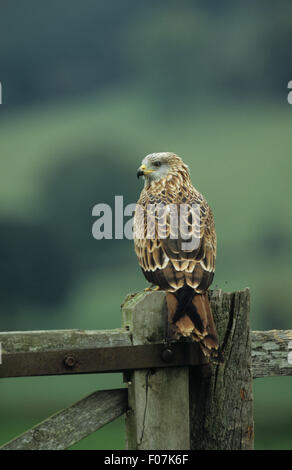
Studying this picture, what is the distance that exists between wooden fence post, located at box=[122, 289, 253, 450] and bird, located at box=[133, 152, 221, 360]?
8 centimetres

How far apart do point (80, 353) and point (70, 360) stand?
51 millimetres

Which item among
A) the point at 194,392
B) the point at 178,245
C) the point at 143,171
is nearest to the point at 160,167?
the point at 143,171

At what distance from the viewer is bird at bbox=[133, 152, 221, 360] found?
9.20 feet

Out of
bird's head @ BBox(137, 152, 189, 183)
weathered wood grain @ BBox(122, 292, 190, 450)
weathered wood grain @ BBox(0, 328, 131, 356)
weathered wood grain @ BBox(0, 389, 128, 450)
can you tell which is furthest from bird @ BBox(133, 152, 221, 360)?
weathered wood grain @ BBox(0, 389, 128, 450)

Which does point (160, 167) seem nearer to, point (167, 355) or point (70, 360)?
point (167, 355)

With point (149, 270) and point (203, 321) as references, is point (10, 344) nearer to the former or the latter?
point (203, 321)

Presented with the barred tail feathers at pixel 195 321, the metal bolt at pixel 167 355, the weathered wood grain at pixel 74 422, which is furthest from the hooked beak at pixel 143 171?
the weathered wood grain at pixel 74 422

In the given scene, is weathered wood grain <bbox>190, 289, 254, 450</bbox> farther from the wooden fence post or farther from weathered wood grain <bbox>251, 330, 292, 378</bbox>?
weathered wood grain <bbox>251, 330, 292, 378</bbox>

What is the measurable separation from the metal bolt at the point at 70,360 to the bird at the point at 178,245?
0.46 metres

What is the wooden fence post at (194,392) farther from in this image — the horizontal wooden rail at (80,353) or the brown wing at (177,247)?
the brown wing at (177,247)

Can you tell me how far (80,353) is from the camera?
257cm

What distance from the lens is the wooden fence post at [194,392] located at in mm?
2676

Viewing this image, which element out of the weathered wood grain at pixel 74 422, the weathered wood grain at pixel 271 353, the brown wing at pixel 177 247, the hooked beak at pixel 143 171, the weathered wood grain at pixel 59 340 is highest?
the hooked beak at pixel 143 171
